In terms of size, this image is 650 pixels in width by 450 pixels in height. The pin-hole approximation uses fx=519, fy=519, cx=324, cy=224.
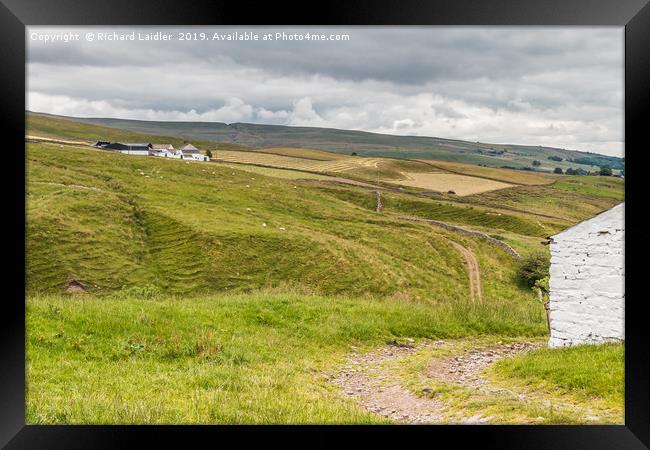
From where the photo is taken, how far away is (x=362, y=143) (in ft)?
411

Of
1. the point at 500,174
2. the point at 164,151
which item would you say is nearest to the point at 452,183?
the point at 500,174

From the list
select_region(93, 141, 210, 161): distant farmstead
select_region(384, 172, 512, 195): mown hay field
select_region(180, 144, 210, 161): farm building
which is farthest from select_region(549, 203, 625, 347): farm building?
select_region(180, 144, 210, 161): farm building

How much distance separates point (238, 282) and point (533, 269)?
19.7m

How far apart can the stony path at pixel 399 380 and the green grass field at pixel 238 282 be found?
54 centimetres

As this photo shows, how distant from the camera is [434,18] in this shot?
7.66 m

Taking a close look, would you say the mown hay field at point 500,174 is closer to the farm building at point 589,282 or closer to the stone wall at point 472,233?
the stone wall at point 472,233

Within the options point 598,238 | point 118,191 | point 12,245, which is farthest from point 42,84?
point 598,238

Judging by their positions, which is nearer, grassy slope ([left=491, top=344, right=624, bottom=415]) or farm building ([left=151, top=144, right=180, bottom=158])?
grassy slope ([left=491, top=344, right=624, bottom=415])

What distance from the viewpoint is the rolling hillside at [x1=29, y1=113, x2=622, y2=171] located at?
68.8 m

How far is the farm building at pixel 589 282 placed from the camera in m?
10.7

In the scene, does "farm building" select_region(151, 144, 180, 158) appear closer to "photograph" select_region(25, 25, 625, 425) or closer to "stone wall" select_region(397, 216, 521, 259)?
"photograph" select_region(25, 25, 625, 425)

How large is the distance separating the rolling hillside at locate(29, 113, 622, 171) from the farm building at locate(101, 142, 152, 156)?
59.4ft

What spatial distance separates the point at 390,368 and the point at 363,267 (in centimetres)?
2024

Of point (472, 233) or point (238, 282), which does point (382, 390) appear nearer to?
point (238, 282)
